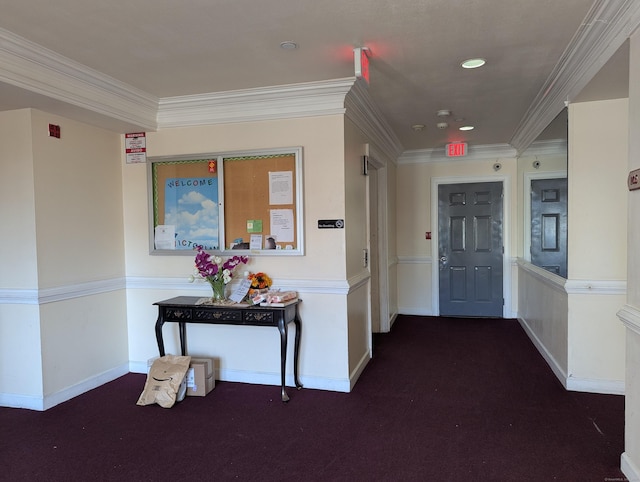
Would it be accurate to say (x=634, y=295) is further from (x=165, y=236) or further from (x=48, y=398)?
(x=48, y=398)

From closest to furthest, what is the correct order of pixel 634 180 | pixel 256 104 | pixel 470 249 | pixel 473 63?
pixel 634 180, pixel 473 63, pixel 256 104, pixel 470 249

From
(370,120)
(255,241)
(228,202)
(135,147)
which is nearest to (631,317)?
(255,241)

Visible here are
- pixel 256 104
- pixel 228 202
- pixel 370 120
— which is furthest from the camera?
pixel 370 120

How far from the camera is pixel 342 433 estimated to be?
2793mm

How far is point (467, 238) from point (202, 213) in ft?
13.0

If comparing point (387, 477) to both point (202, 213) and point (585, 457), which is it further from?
point (202, 213)

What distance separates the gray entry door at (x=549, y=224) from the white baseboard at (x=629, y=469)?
1574mm

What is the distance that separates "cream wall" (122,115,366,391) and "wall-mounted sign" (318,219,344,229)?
0.11 ft

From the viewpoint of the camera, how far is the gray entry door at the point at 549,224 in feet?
12.2

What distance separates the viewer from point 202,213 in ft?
12.3

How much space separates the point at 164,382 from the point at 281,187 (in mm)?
1784

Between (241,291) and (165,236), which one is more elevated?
(165,236)

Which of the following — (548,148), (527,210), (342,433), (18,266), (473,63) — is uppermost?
(473,63)

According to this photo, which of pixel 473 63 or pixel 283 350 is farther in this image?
pixel 283 350
